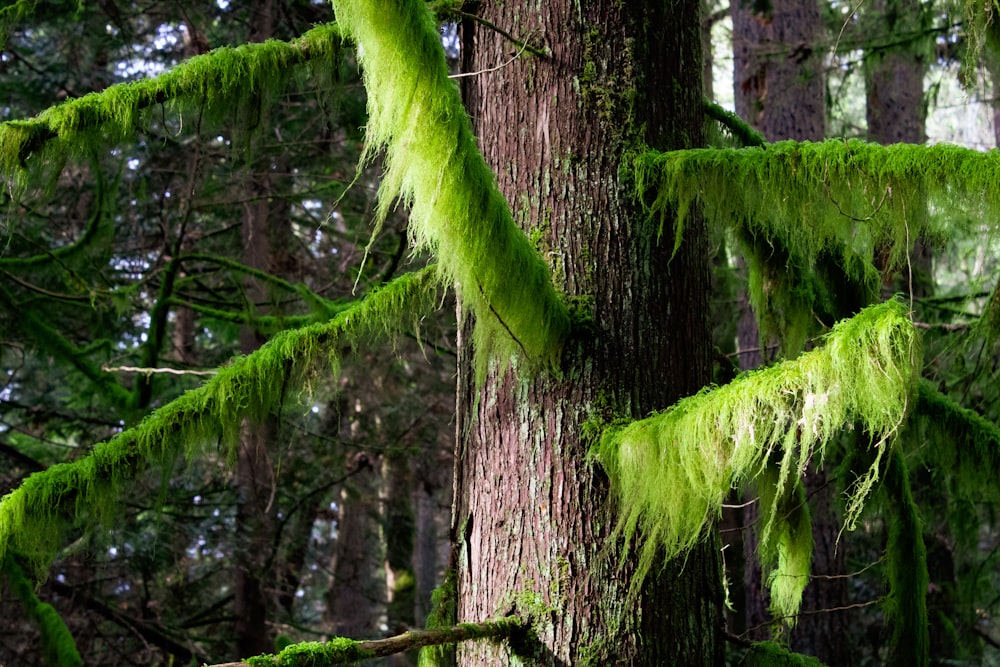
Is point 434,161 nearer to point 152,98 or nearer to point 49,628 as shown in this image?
point 152,98

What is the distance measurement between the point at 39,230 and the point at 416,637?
758cm

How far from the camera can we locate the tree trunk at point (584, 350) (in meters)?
2.46

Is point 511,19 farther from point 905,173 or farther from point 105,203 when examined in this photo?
point 105,203

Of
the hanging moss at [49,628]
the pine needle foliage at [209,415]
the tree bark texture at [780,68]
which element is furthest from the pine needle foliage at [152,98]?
the tree bark texture at [780,68]

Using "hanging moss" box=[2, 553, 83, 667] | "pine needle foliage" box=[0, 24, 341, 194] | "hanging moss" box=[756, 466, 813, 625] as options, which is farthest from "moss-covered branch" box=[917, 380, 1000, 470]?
"hanging moss" box=[2, 553, 83, 667]

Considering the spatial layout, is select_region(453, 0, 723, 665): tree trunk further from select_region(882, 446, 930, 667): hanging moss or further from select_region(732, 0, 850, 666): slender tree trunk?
select_region(732, 0, 850, 666): slender tree trunk

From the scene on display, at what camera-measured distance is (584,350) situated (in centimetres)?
257

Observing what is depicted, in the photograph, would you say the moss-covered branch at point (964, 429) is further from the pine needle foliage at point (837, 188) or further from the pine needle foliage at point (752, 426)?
the pine needle foliage at point (752, 426)

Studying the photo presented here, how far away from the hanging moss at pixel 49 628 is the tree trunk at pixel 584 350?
3.55 meters

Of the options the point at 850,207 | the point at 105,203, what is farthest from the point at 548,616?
the point at 105,203

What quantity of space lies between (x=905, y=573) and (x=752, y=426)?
183 cm

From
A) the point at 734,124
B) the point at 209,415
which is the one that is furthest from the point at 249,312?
the point at 734,124

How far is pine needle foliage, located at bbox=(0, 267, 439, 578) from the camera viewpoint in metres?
2.69

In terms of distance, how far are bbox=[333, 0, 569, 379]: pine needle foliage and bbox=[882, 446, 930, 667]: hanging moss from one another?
5.86 ft
